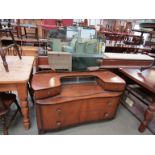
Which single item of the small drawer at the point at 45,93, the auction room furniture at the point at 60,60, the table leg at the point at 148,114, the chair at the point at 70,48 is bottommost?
the table leg at the point at 148,114

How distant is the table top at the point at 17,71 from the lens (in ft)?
3.66

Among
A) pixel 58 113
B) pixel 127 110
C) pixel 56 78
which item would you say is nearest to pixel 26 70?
pixel 56 78

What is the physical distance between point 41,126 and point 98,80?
0.83 m

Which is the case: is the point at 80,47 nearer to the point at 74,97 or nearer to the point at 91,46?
the point at 91,46

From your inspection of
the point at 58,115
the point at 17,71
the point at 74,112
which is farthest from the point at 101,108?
the point at 17,71

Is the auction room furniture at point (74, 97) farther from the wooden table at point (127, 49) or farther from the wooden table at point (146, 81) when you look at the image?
the wooden table at point (127, 49)

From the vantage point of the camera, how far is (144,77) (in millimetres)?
1535

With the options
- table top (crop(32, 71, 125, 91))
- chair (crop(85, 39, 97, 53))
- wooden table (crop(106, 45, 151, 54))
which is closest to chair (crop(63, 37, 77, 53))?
chair (crop(85, 39, 97, 53))

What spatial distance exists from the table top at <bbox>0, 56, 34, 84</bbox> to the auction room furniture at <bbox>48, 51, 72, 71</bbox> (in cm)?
24

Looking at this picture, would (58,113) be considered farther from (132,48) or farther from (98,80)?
(132,48)

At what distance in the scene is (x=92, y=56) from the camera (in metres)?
1.71

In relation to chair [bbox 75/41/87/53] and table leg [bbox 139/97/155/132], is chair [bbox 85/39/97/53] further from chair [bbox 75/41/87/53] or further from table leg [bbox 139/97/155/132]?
table leg [bbox 139/97/155/132]

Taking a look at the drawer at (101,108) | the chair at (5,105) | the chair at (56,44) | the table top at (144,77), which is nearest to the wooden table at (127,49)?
the table top at (144,77)

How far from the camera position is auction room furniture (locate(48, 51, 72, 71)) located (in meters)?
1.55
